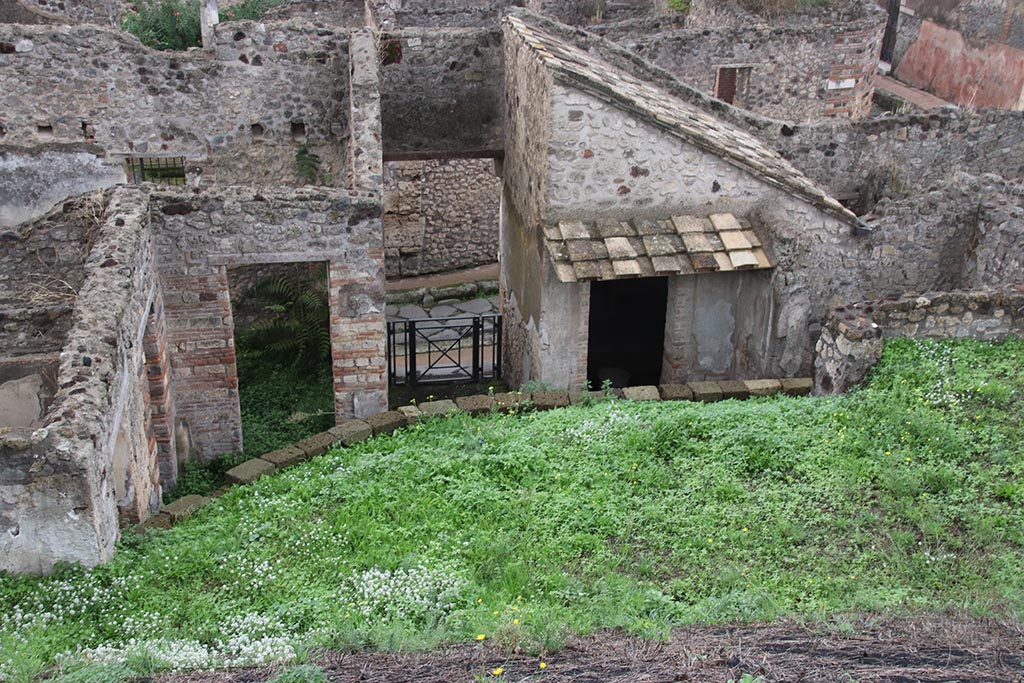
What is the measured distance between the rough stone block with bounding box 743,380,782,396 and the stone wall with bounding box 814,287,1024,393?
0.58 m

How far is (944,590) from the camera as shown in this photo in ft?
21.5

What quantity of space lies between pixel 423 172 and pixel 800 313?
A: 26.6ft

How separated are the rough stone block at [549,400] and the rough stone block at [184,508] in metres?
3.23

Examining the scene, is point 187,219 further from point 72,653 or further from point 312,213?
point 72,653

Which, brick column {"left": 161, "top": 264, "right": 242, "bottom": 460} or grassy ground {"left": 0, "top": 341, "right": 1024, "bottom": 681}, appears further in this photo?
brick column {"left": 161, "top": 264, "right": 242, "bottom": 460}

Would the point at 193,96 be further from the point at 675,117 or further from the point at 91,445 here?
the point at 91,445

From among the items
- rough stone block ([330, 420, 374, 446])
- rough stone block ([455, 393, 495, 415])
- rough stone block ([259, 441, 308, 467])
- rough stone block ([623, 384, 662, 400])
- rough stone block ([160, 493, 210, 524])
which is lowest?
rough stone block ([160, 493, 210, 524])

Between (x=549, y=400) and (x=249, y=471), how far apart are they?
115 inches

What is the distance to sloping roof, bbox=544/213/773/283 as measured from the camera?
976 cm

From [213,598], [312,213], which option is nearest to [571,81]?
[312,213]

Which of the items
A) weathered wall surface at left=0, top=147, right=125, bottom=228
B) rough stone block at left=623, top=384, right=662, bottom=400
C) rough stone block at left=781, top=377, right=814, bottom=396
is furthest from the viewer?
weathered wall surface at left=0, top=147, right=125, bottom=228

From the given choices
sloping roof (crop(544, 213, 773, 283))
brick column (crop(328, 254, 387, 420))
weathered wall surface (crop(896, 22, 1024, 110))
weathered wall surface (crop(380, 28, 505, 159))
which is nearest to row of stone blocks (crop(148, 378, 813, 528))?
brick column (crop(328, 254, 387, 420))

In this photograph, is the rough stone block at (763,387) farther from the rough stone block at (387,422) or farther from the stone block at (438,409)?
the rough stone block at (387,422)

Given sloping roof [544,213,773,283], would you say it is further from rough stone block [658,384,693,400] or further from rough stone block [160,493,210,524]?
rough stone block [160,493,210,524]
